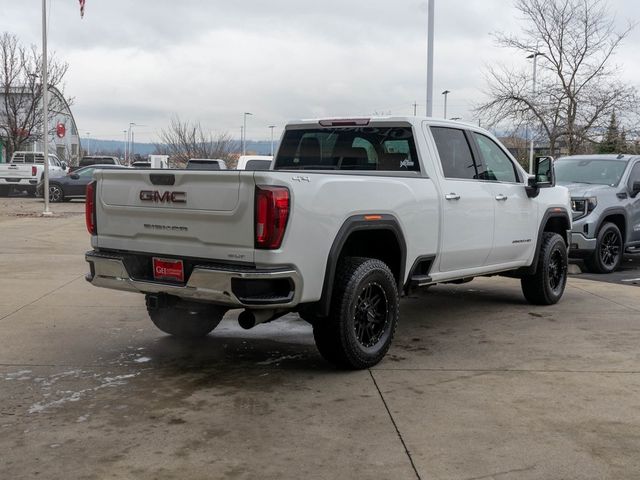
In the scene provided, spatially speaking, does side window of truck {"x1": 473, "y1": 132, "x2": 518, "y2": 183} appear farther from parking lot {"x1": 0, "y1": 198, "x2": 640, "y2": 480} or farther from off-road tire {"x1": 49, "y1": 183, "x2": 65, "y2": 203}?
off-road tire {"x1": 49, "y1": 183, "x2": 65, "y2": 203}

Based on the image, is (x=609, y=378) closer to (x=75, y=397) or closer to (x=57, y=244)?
(x=75, y=397)

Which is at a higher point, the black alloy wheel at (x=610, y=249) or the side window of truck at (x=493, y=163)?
Answer: the side window of truck at (x=493, y=163)

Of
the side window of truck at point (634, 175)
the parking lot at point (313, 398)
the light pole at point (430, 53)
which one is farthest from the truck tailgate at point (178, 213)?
the light pole at point (430, 53)

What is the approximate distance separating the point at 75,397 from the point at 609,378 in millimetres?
3826

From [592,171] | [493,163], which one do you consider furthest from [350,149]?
[592,171]

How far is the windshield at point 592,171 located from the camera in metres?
11.7

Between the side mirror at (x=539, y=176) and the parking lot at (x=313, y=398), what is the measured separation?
136cm

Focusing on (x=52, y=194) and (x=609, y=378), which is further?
(x=52, y=194)

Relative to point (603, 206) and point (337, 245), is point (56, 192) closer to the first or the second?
point (603, 206)

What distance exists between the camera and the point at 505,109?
2433 cm

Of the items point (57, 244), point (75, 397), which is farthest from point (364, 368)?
point (57, 244)

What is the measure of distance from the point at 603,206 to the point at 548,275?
3.61 m

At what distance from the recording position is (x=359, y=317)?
17.5 feet

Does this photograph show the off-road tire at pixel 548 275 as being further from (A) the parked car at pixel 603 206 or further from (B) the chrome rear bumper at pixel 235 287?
(B) the chrome rear bumper at pixel 235 287
